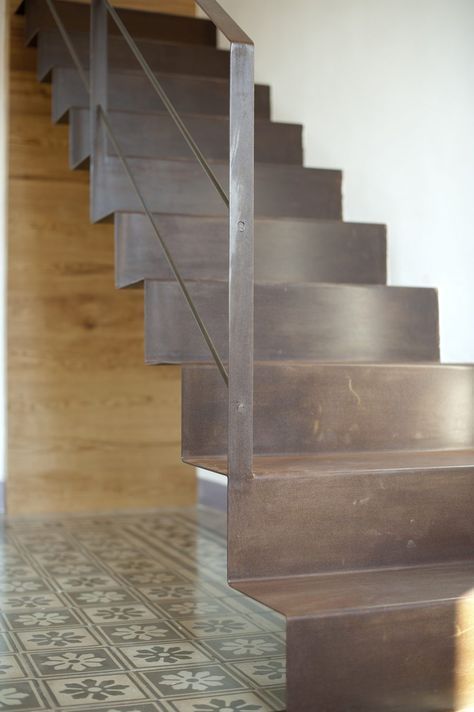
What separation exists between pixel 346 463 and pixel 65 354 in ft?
7.23

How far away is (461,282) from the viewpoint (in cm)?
292

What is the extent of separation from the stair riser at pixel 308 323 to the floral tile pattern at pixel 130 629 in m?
0.64

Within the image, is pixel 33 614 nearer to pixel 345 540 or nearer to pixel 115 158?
pixel 345 540

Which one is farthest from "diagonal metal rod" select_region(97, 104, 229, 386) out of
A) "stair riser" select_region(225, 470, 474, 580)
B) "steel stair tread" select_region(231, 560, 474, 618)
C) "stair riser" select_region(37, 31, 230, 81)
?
"stair riser" select_region(37, 31, 230, 81)

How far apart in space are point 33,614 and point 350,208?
1.71m

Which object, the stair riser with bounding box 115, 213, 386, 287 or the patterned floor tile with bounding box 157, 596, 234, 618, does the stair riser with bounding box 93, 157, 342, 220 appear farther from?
the patterned floor tile with bounding box 157, 596, 234, 618

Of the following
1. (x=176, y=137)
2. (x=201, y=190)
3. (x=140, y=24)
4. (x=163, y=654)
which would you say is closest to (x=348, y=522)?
(x=163, y=654)

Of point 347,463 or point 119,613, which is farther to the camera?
point 119,613

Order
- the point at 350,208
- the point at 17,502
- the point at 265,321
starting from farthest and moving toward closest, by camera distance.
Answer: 1. the point at 17,502
2. the point at 350,208
3. the point at 265,321

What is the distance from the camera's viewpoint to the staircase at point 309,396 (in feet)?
5.77

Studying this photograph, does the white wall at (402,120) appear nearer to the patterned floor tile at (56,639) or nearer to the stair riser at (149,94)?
the stair riser at (149,94)

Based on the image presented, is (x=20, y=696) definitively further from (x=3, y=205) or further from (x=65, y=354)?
(x=3, y=205)

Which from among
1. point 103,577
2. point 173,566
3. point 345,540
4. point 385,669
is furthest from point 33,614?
point 385,669

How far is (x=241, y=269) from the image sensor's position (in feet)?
6.41
